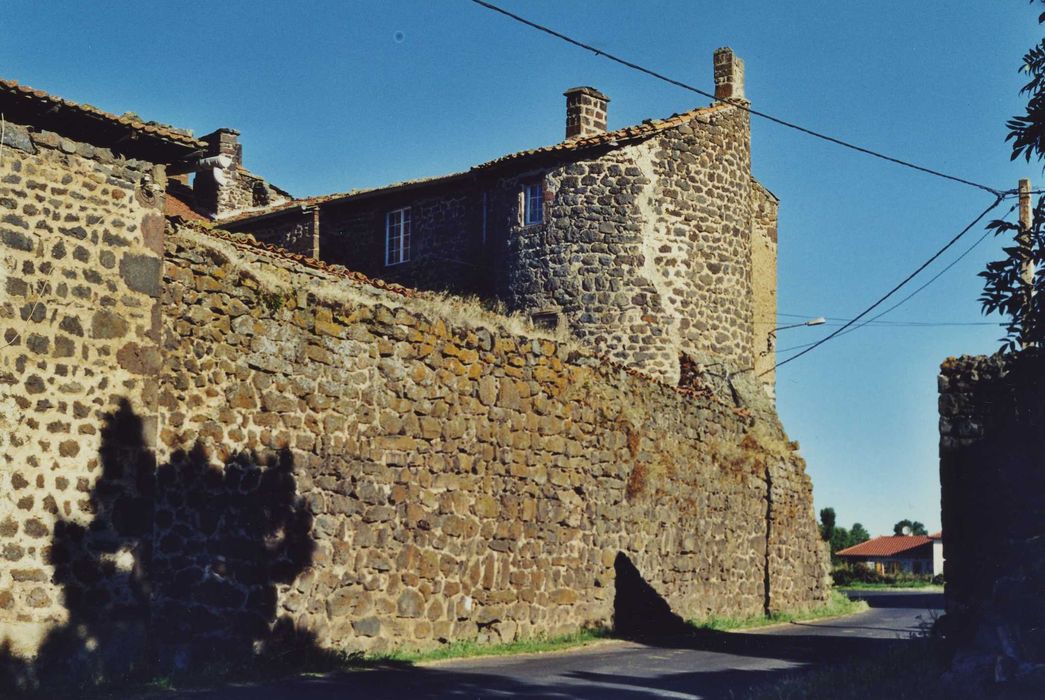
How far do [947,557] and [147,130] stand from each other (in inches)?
361

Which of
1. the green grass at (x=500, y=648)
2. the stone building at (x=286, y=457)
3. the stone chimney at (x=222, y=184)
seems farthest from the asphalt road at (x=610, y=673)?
the stone chimney at (x=222, y=184)

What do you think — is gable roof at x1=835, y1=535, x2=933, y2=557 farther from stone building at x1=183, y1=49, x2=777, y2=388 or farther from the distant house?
stone building at x1=183, y1=49, x2=777, y2=388

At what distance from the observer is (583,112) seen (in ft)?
94.4

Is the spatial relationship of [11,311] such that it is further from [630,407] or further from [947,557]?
[630,407]

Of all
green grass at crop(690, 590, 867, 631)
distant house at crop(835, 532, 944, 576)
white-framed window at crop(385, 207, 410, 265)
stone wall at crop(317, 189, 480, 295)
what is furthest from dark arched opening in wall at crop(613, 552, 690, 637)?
distant house at crop(835, 532, 944, 576)

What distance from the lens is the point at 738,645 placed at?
696 inches

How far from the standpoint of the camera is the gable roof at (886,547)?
9075 centimetres

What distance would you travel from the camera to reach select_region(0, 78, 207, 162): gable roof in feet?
36.0

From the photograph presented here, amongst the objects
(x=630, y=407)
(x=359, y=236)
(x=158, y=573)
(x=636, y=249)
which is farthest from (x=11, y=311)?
(x=359, y=236)

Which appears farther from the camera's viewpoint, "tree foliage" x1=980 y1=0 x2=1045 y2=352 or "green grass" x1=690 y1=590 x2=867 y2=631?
"green grass" x1=690 y1=590 x2=867 y2=631

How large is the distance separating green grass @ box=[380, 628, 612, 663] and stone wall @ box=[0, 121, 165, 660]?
3630 mm

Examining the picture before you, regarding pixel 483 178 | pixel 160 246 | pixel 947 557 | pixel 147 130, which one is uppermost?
pixel 483 178

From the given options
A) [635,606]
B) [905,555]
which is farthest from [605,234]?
[905,555]

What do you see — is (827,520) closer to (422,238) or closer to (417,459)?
(422,238)
